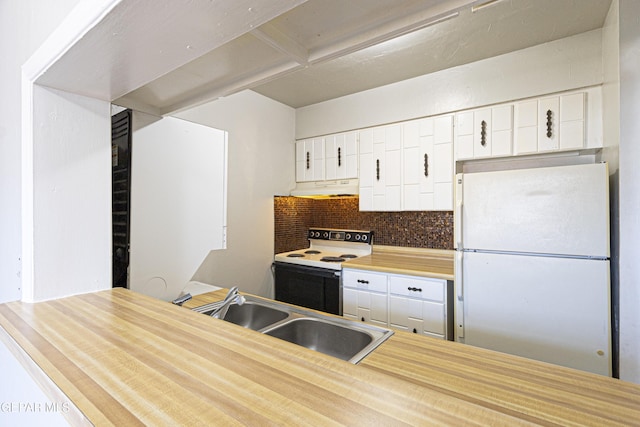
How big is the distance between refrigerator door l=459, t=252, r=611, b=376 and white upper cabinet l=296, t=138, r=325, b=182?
1709mm

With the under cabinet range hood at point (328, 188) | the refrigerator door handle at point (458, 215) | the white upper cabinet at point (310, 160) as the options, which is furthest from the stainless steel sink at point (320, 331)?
the white upper cabinet at point (310, 160)

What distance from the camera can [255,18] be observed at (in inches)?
24.5

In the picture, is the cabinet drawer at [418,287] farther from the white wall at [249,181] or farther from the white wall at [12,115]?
the white wall at [12,115]

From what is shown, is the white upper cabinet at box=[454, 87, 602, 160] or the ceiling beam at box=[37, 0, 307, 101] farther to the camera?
the white upper cabinet at box=[454, 87, 602, 160]

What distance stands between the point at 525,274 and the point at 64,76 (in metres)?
2.29

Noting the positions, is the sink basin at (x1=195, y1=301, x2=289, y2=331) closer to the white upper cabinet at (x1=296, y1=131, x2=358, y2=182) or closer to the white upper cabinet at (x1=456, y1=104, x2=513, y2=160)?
the white upper cabinet at (x1=296, y1=131, x2=358, y2=182)

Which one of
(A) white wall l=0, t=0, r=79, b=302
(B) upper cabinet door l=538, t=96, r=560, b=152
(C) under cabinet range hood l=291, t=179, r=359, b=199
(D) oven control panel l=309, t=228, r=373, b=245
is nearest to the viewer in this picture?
(A) white wall l=0, t=0, r=79, b=302

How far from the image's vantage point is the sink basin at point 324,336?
125 cm

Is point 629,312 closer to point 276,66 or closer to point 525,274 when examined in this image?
point 525,274

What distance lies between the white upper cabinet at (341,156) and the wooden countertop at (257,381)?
7.26 ft

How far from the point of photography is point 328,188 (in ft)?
9.66

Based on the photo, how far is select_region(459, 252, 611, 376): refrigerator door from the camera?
1.57 m

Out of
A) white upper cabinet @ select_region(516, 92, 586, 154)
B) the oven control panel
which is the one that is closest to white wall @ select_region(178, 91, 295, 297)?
the oven control panel

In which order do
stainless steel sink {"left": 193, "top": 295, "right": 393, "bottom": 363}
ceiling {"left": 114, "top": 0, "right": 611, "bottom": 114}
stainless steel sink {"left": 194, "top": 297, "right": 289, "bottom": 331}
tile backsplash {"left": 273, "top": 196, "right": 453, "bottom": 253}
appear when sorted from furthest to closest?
tile backsplash {"left": 273, "top": 196, "right": 453, "bottom": 253}
stainless steel sink {"left": 194, "top": 297, "right": 289, "bottom": 331}
stainless steel sink {"left": 193, "top": 295, "right": 393, "bottom": 363}
ceiling {"left": 114, "top": 0, "right": 611, "bottom": 114}
